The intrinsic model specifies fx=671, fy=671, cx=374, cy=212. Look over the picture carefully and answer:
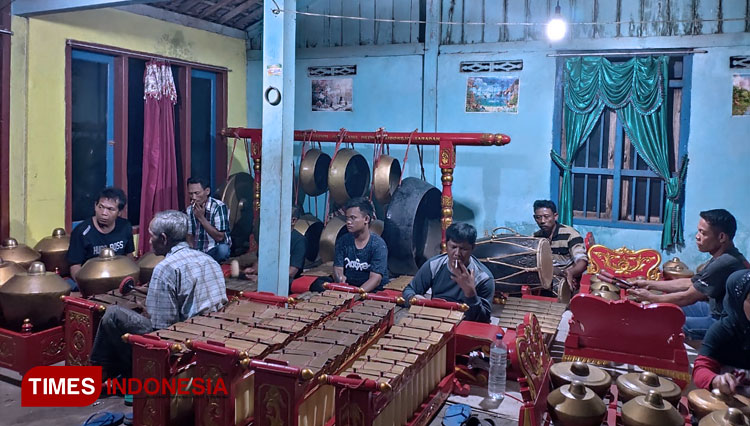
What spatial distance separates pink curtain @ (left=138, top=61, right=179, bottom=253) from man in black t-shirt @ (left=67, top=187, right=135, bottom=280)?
61.0 inches

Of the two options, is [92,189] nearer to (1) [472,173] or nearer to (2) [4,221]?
(2) [4,221]

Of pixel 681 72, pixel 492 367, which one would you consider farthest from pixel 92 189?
pixel 681 72

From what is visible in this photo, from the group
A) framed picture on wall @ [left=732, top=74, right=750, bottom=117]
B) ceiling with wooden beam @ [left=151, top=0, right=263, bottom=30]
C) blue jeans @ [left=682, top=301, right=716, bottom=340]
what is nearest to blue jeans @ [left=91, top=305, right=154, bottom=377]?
blue jeans @ [left=682, top=301, right=716, bottom=340]

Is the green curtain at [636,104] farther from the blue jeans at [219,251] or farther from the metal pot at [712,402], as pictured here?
the metal pot at [712,402]

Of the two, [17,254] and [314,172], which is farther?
[314,172]

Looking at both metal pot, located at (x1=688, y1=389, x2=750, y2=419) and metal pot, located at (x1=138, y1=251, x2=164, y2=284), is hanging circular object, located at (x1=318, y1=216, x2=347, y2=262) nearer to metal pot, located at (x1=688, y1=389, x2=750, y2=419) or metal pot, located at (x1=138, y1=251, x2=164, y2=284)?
metal pot, located at (x1=138, y1=251, x2=164, y2=284)

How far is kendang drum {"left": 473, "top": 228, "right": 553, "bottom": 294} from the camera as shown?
592 centimetres

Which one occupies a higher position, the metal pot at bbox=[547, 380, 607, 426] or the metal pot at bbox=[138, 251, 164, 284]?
the metal pot at bbox=[138, 251, 164, 284]

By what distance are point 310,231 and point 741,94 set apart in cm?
483

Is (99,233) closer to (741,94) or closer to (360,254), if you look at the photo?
(360,254)

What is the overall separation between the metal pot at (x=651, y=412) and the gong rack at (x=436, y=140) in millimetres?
3178

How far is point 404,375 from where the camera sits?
341 cm

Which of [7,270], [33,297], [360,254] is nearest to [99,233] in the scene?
[7,270]

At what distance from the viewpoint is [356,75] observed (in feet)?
28.3
